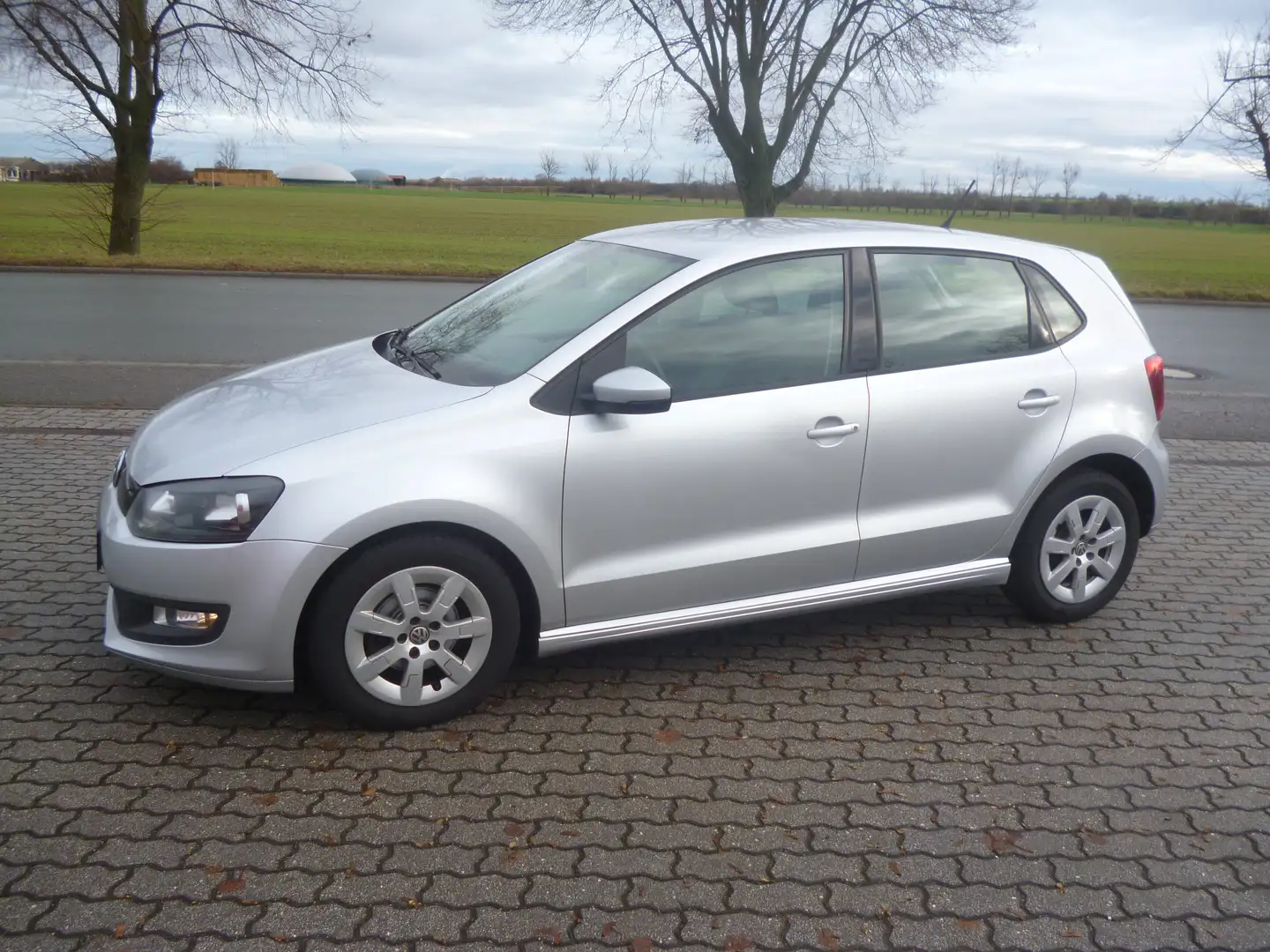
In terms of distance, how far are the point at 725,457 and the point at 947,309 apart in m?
1.26

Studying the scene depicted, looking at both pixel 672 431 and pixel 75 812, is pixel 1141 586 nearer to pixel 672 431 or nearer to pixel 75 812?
pixel 672 431

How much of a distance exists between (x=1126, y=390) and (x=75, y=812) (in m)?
4.19

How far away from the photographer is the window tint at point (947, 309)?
4465 millimetres

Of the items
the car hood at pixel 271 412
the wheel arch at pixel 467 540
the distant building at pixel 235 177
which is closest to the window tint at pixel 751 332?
the car hood at pixel 271 412

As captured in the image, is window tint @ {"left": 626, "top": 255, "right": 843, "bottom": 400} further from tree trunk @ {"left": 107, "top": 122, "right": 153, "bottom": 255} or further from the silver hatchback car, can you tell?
tree trunk @ {"left": 107, "top": 122, "right": 153, "bottom": 255}

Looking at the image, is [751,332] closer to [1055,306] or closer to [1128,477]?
[1055,306]

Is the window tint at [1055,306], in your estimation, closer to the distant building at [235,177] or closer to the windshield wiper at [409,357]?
the windshield wiper at [409,357]

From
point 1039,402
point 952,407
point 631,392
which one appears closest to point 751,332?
point 631,392

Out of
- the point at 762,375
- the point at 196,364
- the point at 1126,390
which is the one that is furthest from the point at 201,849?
the point at 196,364

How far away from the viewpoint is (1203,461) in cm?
833

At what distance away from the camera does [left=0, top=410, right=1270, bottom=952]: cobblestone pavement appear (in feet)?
9.43

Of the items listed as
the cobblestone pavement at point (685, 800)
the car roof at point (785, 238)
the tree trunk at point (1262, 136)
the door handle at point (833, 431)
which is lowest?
the cobblestone pavement at point (685, 800)

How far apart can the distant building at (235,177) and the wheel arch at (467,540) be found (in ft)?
430

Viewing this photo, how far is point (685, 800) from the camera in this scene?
345cm
